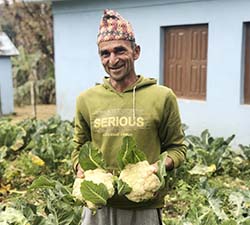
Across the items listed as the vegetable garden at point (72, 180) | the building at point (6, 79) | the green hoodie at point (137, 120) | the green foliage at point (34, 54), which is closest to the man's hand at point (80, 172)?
the green hoodie at point (137, 120)

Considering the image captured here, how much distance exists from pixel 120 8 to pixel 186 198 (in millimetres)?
5089

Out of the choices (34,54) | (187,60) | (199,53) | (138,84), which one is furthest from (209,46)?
(34,54)

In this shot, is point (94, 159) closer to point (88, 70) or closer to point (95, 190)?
point (95, 190)

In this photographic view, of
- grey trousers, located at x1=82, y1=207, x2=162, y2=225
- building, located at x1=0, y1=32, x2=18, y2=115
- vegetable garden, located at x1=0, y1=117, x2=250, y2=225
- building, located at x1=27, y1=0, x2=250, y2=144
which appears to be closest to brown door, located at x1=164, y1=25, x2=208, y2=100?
building, located at x1=27, y1=0, x2=250, y2=144

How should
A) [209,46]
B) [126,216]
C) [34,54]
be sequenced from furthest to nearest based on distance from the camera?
1. [34,54]
2. [209,46]
3. [126,216]

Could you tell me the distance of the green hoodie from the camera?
2252 millimetres

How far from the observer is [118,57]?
2.20m

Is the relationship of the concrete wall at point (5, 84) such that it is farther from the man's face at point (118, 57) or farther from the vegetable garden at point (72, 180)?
the man's face at point (118, 57)

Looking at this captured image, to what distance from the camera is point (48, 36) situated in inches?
696

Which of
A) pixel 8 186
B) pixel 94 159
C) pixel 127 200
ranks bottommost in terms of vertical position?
pixel 8 186

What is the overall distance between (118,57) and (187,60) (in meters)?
5.99

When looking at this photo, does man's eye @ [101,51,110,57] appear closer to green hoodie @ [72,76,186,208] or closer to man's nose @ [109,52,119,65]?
man's nose @ [109,52,119,65]

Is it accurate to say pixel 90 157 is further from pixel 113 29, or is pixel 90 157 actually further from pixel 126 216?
pixel 113 29

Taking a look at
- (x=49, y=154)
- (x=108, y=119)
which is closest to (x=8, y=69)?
(x=49, y=154)
